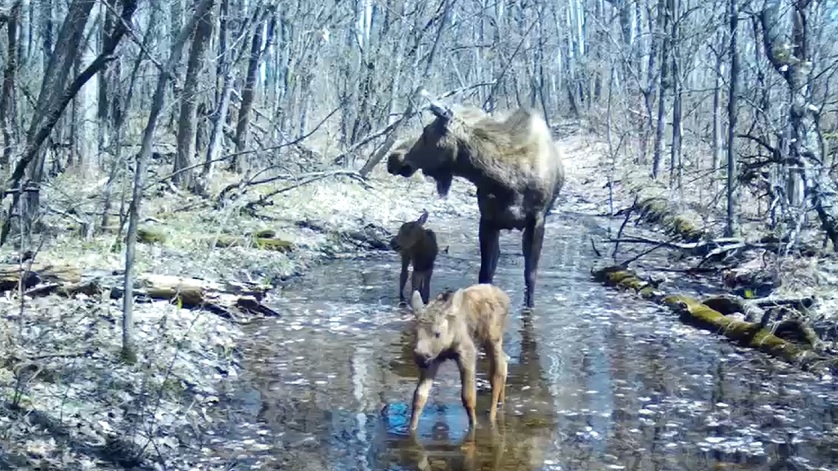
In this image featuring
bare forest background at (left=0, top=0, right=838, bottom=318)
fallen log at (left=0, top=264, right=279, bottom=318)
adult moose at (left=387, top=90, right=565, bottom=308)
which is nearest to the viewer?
fallen log at (left=0, top=264, right=279, bottom=318)

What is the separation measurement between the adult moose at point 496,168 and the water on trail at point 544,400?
0.81m

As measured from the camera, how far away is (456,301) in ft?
24.1

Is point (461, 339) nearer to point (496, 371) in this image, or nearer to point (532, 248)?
point (496, 371)

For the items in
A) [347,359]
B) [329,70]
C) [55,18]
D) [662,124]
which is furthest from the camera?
[329,70]

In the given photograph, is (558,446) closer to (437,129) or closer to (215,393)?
(215,393)

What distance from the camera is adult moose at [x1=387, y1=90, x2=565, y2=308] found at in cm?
1257

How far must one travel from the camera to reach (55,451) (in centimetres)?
592

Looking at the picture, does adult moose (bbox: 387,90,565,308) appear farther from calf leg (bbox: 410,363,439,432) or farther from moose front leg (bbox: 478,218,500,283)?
calf leg (bbox: 410,363,439,432)

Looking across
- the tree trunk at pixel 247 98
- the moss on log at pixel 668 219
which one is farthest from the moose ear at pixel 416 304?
the tree trunk at pixel 247 98

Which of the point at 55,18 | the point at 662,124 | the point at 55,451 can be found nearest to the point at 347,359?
the point at 55,451

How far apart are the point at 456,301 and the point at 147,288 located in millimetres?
4432

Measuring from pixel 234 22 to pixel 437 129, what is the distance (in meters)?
12.1

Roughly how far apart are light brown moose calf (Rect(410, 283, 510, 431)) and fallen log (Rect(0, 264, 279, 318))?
2936 millimetres

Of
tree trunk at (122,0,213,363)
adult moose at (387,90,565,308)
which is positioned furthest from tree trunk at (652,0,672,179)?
tree trunk at (122,0,213,363)
